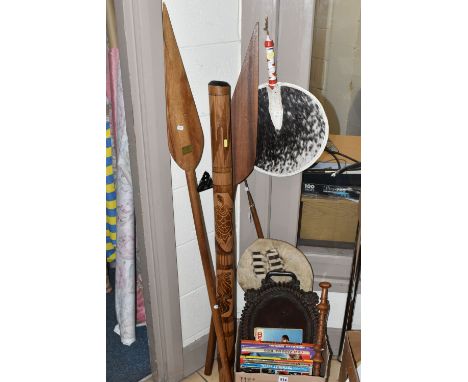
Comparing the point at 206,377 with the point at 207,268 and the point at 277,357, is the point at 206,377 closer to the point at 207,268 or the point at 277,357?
the point at 277,357

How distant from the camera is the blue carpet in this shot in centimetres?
208

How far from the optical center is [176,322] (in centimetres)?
192

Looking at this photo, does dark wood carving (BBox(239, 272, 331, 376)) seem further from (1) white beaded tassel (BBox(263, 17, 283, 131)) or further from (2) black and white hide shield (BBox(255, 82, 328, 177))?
(1) white beaded tassel (BBox(263, 17, 283, 131))

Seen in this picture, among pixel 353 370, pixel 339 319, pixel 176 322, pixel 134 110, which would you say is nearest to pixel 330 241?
pixel 339 319

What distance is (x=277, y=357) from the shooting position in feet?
Result: 5.42

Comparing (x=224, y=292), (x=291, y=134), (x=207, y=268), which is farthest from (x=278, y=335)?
(x=291, y=134)

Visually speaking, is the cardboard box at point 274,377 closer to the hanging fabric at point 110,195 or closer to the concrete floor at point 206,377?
the concrete floor at point 206,377

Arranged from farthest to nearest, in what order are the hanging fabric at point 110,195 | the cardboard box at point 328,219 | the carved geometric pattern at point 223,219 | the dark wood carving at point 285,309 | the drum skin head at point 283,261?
the hanging fabric at point 110,195
the cardboard box at point 328,219
the drum skin head at point 283,261
the dark wood carving at point 285,309
the carved geometric pattern at point 223,219

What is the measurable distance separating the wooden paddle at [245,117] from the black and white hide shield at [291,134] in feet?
0.25

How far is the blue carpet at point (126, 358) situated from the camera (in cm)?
208

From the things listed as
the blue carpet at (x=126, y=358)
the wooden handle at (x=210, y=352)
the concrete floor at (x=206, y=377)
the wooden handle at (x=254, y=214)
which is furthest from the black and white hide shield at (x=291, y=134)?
the blue carpet at (x=126, y=358)

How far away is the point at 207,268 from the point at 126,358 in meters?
0.79
